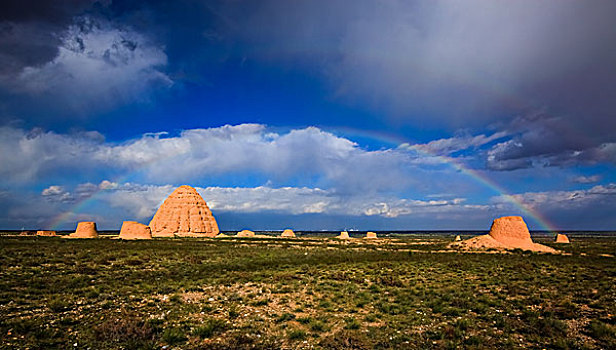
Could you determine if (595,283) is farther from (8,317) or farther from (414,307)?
(8,317)

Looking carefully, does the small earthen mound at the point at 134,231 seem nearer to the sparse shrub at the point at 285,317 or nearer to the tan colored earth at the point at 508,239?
the tan colored earth at the point at 508,239

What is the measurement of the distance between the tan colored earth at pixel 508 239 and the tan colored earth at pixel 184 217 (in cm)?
9614

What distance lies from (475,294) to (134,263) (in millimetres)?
29252

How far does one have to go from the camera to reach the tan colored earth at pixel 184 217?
119375 millimetres

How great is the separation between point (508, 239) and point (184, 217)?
108 m

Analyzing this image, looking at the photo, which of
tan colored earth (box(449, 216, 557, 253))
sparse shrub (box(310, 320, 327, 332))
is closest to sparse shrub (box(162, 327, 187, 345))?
sparse shrub (box(310, 320, 327, 332))

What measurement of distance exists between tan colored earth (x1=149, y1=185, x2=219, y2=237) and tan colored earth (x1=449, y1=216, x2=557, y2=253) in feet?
315

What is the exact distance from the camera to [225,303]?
16594 mm

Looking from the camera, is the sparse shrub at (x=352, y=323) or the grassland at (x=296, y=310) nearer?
the grassland at (x=296, y=310)

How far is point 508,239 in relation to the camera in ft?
188

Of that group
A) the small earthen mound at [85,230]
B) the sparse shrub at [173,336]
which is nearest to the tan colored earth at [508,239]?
the sparse shrub at [173,336]

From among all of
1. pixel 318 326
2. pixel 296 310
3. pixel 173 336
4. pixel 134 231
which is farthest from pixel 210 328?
pixel 134 231

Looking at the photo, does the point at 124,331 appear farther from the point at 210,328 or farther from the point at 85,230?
the point at 85,230

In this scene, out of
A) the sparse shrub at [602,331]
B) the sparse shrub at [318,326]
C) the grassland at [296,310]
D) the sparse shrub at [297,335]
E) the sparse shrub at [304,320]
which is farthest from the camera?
the sparse shrub at [304,320]
